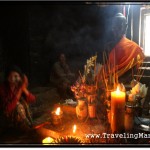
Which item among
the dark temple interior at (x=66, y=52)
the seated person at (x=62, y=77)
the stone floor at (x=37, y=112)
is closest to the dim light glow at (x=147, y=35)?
the dark temple interior at (x=66, y=52)

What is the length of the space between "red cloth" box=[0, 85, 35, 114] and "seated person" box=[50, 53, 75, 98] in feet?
0.67

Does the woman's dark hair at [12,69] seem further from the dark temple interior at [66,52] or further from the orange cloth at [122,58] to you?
the orange cloth at [122,58]

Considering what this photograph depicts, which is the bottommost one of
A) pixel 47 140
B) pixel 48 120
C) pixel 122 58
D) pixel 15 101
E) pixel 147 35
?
pixel 47 140

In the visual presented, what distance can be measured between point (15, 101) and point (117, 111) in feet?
2.44

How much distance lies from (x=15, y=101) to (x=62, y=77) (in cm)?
39

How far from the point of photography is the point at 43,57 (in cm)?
181

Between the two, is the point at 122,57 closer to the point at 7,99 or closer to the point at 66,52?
the point at 66,52

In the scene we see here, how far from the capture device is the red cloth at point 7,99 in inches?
72.3

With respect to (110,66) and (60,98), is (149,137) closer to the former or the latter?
(110,66)

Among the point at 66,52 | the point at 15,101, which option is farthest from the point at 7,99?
the point at 66,52

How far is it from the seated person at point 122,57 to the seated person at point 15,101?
1.97ft

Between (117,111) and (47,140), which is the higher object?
(117,111)

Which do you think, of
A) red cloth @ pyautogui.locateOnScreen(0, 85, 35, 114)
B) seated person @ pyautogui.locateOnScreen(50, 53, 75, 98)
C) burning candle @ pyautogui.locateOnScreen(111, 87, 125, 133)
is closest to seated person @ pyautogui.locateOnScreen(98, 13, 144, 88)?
burning candle @ pyautogui.locateOnScreen(111, 87, 125, 133)

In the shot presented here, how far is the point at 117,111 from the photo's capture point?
182 cm
